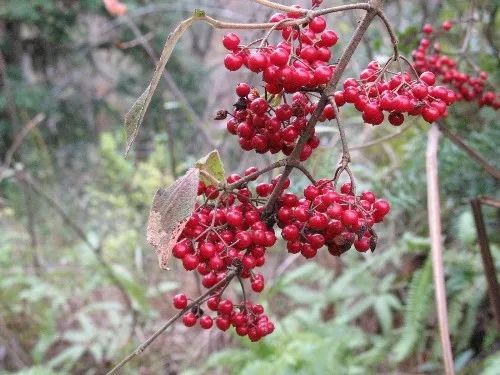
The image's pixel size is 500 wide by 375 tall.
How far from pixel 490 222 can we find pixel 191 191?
169 cm

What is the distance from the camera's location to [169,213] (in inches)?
22.0

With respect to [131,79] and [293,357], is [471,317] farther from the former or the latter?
[131,79]

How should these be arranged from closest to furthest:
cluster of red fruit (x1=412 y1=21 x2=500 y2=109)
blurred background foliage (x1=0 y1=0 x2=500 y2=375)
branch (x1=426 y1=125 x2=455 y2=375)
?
branch (x1=426 y1=125 x2=455 y2=375)
cluster of red fruit (x1=412 y1=21 x2=500 y2=109)
blurred background foliage (x1=0 y1=0 x2=500 y2=375)

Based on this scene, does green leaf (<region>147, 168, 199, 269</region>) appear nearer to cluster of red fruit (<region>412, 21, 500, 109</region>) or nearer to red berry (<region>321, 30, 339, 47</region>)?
red berry (<region>321, 30, 339, 47</region>)

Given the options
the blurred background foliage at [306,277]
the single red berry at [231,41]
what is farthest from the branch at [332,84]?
the blurred background foliage at [306,277]

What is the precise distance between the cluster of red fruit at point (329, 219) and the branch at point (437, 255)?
394 millimetres

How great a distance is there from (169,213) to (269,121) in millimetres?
155

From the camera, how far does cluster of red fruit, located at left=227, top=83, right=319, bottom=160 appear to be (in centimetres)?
61

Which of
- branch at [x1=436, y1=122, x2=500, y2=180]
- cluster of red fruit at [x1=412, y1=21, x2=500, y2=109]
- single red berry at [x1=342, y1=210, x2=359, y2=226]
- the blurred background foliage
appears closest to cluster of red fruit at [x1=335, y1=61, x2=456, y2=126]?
single red berry at [x1=342, y1=210, x2=359, y2=226]

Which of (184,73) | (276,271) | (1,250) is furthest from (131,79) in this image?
(276,271)

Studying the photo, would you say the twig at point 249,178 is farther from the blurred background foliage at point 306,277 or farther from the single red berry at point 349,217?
the blurred background foliage at point 306,277

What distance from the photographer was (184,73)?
5.51 meters

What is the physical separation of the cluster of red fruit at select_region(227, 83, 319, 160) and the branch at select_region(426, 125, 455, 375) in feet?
1.53

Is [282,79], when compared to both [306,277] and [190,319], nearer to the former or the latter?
[190,319]
